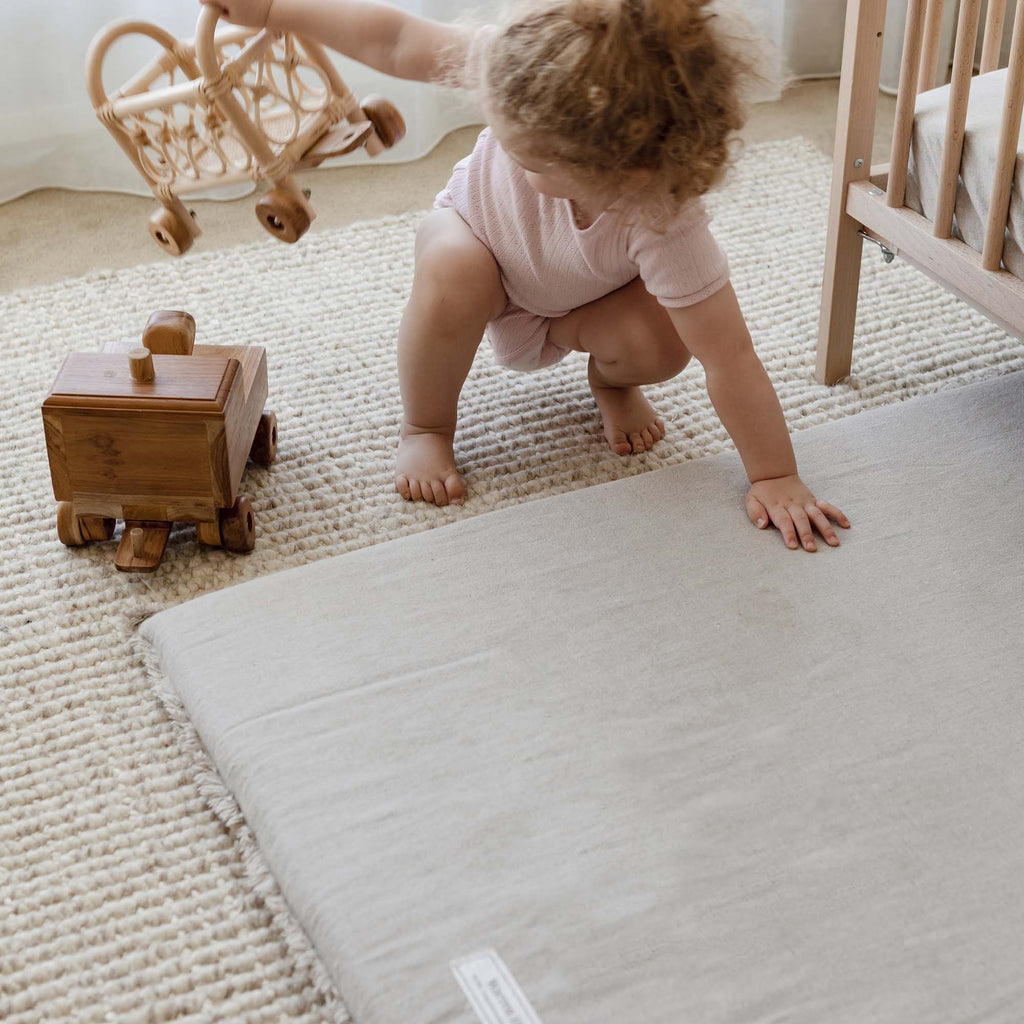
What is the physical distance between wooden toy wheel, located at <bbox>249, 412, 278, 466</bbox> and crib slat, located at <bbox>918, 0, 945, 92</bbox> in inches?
27.7

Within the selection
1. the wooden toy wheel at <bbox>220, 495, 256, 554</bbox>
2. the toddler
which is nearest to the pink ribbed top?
the toddler

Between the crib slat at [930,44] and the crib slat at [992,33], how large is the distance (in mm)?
42

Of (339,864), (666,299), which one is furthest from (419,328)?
(339,864)

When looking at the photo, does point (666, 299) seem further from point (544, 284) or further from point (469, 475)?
point (469, 475)

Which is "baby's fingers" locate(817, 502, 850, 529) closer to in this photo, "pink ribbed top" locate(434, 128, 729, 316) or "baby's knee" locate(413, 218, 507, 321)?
"pink ribbed top" locate(434, 128, 729, 316)

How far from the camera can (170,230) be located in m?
1.10

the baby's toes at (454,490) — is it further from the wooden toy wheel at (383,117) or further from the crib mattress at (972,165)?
the crib mattress at (972,165)

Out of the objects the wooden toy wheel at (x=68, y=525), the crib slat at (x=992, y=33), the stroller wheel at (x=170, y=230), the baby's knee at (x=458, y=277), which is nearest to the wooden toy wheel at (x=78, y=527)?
the wooden toy wheel at (x=68, y=525)

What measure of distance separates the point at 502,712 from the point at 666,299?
396mm

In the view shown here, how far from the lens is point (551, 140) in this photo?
0.96 metres

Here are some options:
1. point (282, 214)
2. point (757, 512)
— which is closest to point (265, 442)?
point (282, 214)

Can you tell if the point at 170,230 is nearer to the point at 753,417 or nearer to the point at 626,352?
the point at 626,352

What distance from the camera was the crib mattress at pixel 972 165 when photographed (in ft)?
3.63

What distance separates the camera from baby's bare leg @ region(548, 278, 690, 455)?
3.96 feet
